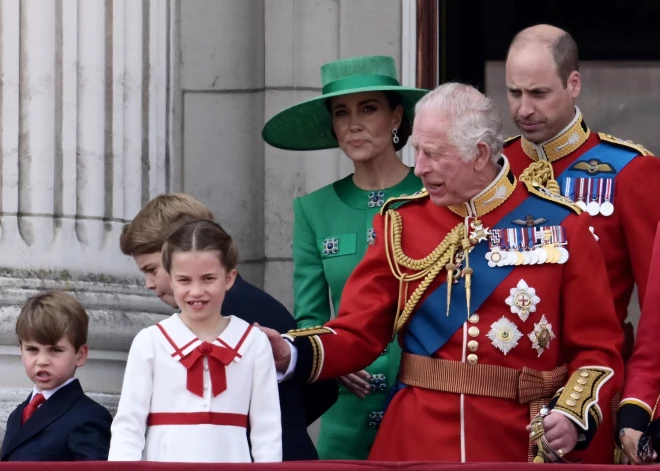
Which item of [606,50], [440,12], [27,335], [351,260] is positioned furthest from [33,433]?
[606,50]

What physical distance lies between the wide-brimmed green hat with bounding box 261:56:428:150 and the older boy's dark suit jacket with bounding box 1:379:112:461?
1.12 m

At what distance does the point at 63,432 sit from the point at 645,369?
146 cm

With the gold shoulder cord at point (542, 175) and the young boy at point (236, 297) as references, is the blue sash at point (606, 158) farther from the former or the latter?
the young boy at point (236, 297)

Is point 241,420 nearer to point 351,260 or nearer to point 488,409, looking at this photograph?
point 488,409

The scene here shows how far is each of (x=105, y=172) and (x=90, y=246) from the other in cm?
24

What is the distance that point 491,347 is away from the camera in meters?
4.37

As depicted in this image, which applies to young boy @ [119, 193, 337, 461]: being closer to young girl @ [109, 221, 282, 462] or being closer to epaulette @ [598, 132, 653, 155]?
young girl @ [109, 221, 282, 462]

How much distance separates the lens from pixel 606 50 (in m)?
6.98

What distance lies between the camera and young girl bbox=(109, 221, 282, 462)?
4.11m

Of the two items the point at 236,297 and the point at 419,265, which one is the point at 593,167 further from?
the point at 236,297

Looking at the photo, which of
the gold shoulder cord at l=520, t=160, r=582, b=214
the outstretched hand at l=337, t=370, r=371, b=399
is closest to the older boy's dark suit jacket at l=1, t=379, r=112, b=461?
the outstretched hand at l=337, t=370, r=371, b=399

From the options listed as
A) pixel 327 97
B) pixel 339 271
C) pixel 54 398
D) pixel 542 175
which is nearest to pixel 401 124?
pixel 327 97

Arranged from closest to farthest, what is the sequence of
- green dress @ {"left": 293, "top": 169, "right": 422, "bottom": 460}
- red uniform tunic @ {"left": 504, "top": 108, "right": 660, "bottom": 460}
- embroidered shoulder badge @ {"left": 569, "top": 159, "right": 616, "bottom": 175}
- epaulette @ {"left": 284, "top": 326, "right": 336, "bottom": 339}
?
epaulette @ {"left": 284, "top": 326, "right": 336, "bottom": 339} → red uniform tunic @ {"left": 504, "top": 108, "right": 660, "bottom": 460} → embroidered shoulder badge @ {"left": 569, "top": 159, "right": 616, "bottom": 175} → green dress @ {"left": 293, "top": 169, "right": 422, "bottom": 460}

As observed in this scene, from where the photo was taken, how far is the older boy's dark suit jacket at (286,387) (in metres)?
4.49
